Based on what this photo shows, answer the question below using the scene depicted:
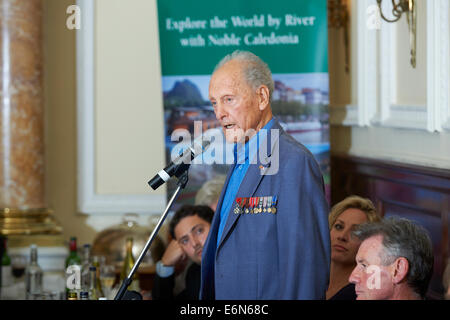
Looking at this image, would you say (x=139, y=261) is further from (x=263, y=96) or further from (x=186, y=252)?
(x=186, y=252)

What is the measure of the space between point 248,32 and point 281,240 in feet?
4.95

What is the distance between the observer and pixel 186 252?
138 inches

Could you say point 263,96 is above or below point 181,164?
above

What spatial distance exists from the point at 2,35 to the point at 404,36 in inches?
83.5

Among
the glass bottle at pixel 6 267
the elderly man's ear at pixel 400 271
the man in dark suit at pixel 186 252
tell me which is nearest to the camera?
the elderly man's ear at pixel 400 271

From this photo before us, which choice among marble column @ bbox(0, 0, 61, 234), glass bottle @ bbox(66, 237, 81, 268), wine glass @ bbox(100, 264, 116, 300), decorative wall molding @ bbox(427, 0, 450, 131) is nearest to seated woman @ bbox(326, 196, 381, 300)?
decorative wall molding @ bbox(427, 0, 450, 131)

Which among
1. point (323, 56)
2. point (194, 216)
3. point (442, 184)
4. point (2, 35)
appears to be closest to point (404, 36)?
point (323, 56)

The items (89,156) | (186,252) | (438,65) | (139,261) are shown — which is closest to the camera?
(139,261)

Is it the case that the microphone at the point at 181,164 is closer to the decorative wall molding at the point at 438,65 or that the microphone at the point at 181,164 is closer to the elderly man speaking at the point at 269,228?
the elderly man speaking at the point at 269,228

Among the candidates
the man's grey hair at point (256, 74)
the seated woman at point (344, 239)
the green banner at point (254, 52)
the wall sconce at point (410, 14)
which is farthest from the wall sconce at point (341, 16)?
the man's grey hair at point (256, 74)

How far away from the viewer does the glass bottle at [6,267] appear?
13.3 feet

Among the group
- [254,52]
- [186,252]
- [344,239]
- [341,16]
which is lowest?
[186,252]

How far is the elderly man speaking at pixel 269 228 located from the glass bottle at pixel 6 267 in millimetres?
1747

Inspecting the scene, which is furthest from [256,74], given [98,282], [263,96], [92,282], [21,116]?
[21,116]
